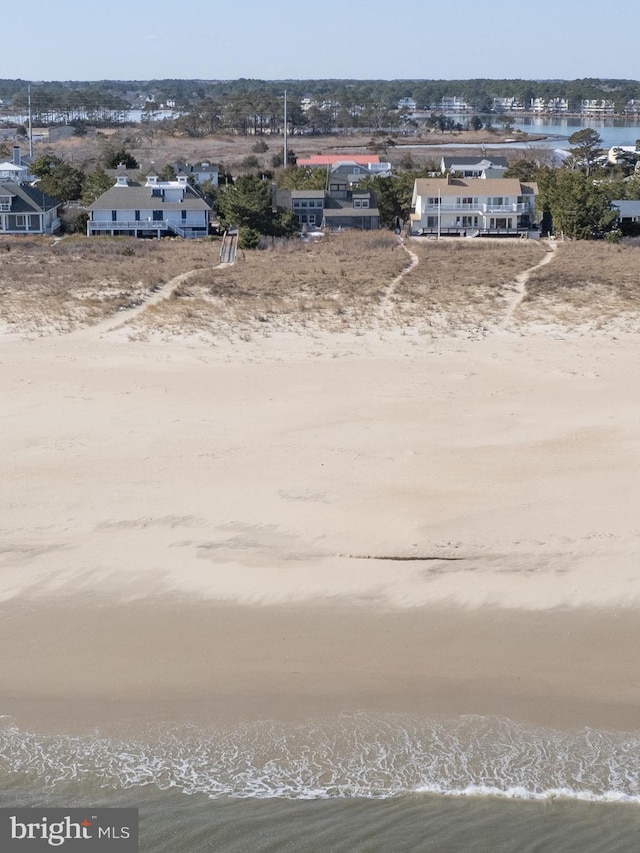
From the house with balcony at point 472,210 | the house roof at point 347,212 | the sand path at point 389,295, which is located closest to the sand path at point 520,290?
the sand path at point 389,295

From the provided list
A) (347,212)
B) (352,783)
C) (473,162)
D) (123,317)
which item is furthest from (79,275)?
(473,162)

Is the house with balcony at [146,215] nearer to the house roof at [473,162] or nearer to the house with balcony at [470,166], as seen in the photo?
the house with balcony at [470,166]

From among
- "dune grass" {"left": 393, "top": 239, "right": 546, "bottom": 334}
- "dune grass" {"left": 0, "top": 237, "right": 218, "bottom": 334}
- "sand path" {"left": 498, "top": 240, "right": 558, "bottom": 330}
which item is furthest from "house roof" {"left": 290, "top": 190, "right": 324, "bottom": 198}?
"sand path" {"left": 498, "top": 240, "right": 558, "bottom": 330}

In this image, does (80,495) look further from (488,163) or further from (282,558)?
(488,163)

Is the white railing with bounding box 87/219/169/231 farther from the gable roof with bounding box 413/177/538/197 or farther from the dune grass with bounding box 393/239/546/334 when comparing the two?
the gable roof with bounding box 413/177/538/197

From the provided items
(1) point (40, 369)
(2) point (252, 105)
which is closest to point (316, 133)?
(2) point (252, 105)

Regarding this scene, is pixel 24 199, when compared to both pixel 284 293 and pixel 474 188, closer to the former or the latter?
pixel 284 293
